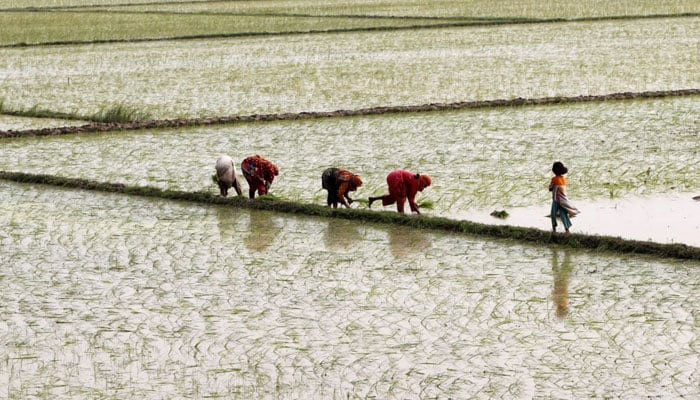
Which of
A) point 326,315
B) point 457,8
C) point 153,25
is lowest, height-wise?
point 326,315

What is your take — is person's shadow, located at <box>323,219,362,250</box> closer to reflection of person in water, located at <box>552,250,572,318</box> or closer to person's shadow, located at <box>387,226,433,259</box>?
person's shadow, located at <box>387,226,433,259</box>


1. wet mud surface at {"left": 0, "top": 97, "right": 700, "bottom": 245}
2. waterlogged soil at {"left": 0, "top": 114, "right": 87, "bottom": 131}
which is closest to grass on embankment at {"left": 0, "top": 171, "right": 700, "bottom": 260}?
wet mud surface at {"left": 0, "top": 97, "right": 700, "bottom": 245}

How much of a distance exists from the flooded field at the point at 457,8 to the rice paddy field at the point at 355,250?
36.4 ft

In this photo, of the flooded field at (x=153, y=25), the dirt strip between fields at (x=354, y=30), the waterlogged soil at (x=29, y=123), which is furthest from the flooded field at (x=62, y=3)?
the waterlogged soil at (x=29, y=123)

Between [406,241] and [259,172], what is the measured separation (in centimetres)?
162

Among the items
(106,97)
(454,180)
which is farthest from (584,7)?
(454,180)

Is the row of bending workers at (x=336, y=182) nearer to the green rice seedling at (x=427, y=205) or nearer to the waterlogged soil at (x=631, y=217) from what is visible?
the green rice seedling at (x=427, y=205)

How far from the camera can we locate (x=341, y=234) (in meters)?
8.67

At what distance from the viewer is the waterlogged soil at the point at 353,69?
15977 mm

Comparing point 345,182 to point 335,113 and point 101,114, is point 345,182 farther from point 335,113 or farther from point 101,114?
point 101,114

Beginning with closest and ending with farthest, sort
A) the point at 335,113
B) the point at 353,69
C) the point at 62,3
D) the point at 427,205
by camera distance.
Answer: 1. the point at 427,205
2. the point at 335,113
3. the point at 353,69
4. the point at 62,3

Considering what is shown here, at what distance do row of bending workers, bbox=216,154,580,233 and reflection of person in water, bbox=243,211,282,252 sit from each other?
303 millimetres

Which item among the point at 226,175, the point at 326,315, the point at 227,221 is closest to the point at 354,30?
the point at 226,175

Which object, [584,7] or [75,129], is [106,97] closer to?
[75,129]
